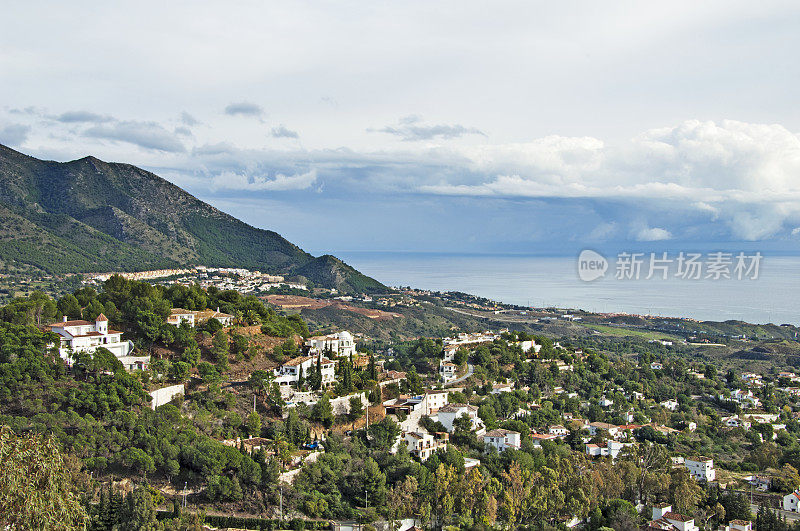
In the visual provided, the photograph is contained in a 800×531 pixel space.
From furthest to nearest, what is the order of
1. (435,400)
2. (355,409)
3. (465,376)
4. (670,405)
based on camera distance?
(670,405) → (465,376) → (435,400) → (355,409)

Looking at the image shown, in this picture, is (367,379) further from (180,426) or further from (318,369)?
(180,426)

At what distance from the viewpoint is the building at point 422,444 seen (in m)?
23.4

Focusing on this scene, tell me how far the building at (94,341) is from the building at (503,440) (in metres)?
11.9

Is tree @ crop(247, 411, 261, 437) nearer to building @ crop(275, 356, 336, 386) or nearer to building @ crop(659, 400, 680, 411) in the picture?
building @ crop(275, 356, 336, 386)

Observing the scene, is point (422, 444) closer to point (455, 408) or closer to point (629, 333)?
point (455, 408)

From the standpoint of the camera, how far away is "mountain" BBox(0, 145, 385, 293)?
69250 mm

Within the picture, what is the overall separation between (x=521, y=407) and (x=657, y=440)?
557 centimetres

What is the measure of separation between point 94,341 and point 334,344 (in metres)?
9.72

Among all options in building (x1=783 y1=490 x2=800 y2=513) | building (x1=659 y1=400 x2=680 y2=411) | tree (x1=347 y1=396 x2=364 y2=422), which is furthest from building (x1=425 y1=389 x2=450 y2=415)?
building (x1=659 y1=400 x2=680 y2=411)

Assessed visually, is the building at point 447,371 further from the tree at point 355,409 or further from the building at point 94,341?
the building at point 94,341

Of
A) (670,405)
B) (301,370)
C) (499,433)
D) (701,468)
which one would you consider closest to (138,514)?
(301,370)

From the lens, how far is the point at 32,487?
9055 mm

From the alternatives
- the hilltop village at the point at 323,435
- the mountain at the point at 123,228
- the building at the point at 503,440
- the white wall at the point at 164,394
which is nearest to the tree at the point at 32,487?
the hilltop village at the point at 323,435

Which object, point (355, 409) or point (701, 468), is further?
point (701, 468)
